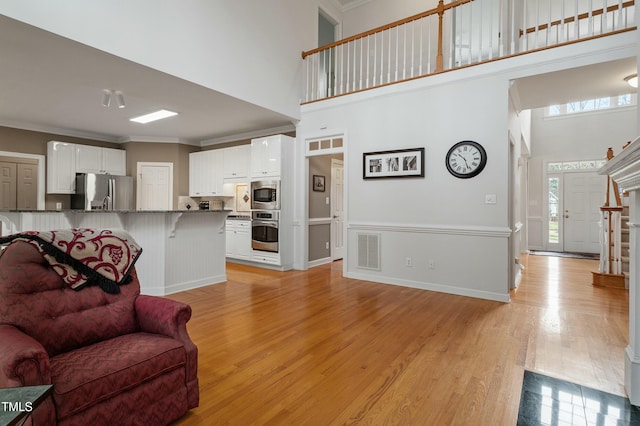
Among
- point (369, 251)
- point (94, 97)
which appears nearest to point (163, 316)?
point (369, 251)

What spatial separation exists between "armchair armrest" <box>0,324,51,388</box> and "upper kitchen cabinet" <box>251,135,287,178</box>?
186 inches

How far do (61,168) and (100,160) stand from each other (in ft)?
2.31

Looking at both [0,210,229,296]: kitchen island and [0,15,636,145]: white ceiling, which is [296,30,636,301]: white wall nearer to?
[0,15,636,145]: white ceiling

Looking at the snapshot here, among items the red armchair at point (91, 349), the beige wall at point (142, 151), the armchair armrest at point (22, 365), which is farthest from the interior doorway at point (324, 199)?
the armchair armrest at point (22, 365)

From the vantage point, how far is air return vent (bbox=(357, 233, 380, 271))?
5.06m

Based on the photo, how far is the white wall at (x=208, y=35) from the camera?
3.10 metres

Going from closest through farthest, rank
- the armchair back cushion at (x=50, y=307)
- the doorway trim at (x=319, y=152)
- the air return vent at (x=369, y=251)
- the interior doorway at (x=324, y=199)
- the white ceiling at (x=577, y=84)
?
1. the armchair back cushion at (x=50, y=307)
2. the white ceiling at (x=577, y=84)
3. the air return vent at (x=369, y=251)
4. the doorway trim at (x=319, y=152)
5. the interior doorway at (x=324, y=199)

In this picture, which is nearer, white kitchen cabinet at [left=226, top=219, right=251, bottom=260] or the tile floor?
the tile floor

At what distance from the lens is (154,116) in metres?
5.71

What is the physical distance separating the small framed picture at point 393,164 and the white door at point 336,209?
1.79 m

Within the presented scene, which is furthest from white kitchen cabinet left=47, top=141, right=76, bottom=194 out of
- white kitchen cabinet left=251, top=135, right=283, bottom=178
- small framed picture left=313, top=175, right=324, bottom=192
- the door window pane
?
the door window pane

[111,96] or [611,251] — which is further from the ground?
[111,96]

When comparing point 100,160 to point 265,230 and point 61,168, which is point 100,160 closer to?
point 61,168

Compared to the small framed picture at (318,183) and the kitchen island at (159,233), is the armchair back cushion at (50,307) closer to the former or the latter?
the kitchen island at (159,233)
